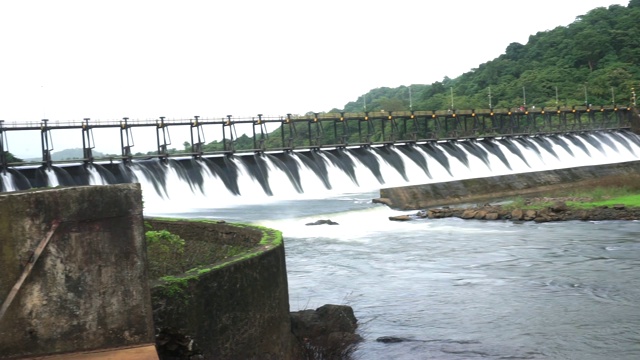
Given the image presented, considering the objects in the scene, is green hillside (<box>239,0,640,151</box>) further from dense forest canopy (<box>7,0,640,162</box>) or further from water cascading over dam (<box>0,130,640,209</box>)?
water cascading over dam (<box>0,130,640,209</box>)

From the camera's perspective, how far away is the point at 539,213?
1056 inches

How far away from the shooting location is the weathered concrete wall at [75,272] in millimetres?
5551

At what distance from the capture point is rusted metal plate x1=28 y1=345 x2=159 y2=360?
551cm

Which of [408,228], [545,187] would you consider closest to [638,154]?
[545,187]

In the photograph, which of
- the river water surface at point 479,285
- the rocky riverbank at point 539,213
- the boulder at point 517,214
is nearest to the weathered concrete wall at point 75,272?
the river water surface at point 479,285

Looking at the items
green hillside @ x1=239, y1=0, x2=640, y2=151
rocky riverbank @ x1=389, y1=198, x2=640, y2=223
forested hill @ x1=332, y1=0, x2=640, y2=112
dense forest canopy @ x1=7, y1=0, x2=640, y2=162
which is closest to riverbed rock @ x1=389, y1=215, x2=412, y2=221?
rocky riverbank @ x1=389, y1=198, x2=640, y2=223

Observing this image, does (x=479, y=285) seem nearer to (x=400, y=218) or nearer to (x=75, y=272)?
(x=75, y=272)

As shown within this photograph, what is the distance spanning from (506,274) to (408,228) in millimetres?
9502

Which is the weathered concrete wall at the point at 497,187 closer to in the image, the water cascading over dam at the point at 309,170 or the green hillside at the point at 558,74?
the water cascading over dam at the point at 309,170

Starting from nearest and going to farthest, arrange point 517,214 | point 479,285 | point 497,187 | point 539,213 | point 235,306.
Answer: point 235,306, point 479,285, point 539,213, point 517,214, point 497,187

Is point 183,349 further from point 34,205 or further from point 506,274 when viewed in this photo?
point 506,274

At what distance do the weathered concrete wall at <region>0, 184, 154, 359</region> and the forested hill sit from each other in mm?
91936

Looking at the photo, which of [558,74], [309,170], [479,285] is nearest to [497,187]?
[309,170]

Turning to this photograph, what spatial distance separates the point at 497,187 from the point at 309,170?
1169 centimetres
